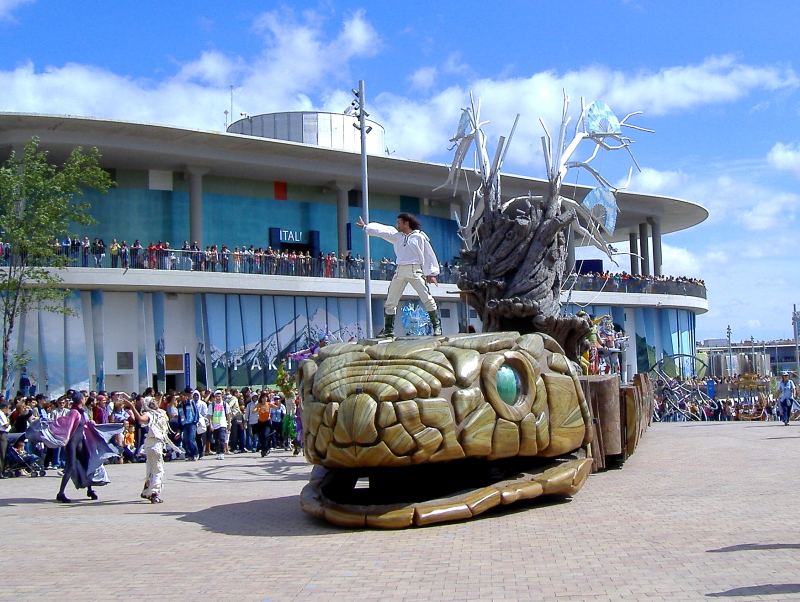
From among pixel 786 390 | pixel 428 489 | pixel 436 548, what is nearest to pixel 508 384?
pixel 428 489

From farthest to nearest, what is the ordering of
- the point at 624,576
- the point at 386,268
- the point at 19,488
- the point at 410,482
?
the point at 386,268 < the point at 19,488 < the point at 410,482 < the point at 624,576

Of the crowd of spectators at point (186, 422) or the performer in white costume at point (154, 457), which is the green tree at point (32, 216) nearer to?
the crowd of spectators at point (186, 422)

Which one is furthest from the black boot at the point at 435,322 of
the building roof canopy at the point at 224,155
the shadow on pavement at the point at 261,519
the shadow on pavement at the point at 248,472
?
the building roof canopy at the point at 224,155

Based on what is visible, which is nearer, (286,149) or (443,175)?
(286,149)

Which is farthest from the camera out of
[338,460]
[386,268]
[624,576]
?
[386,268]

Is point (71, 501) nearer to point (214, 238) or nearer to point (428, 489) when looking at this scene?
point (428, 489)

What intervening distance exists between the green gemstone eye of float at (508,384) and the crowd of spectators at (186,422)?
9869mm

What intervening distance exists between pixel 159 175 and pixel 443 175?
1284 cm

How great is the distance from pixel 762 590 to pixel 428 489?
194 inches

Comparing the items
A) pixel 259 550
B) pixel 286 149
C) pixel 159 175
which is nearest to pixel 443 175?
pixel 286 149

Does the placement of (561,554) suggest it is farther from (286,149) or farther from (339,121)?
(339,121)

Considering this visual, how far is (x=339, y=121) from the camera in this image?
40750 mm

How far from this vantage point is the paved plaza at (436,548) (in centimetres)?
686

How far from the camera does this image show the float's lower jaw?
962 cm
